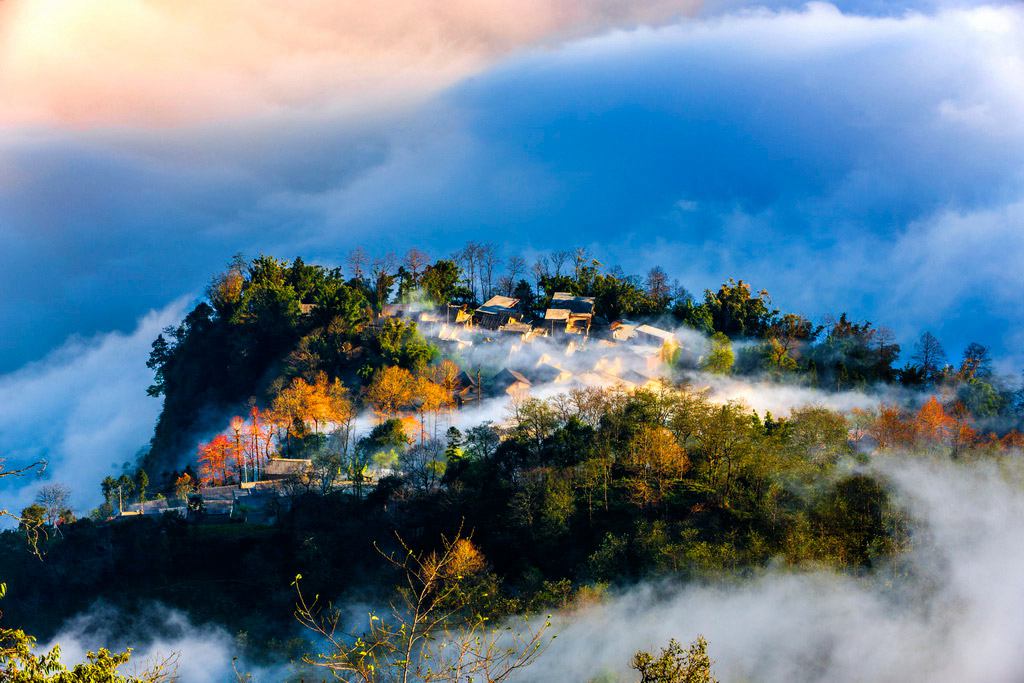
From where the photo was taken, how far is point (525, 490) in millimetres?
20734

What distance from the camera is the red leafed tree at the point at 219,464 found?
1032 inches

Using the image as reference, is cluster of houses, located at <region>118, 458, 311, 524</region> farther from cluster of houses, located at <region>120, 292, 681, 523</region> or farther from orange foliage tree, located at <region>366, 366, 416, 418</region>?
orange foliage tree, located at <region>366, 366, 416, 418</region>

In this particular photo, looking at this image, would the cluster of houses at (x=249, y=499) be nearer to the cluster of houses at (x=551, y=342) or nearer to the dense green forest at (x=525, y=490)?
the dense green forest at (x=525, y=490)

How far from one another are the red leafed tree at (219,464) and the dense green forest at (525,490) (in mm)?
192

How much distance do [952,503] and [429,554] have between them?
1151cm

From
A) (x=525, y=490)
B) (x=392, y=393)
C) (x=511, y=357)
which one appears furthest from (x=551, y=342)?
(x=525, y=490)

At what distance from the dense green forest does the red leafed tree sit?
0.19 metres

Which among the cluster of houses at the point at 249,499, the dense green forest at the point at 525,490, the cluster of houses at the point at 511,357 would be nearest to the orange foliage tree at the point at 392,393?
the dense green forest at the point at 525,490

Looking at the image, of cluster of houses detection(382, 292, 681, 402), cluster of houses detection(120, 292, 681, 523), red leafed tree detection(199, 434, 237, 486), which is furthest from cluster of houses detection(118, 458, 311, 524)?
cluster of houses detection(382, 292, 681, 402)

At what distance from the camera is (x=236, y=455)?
87.1ft

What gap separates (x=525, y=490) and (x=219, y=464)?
10.3m

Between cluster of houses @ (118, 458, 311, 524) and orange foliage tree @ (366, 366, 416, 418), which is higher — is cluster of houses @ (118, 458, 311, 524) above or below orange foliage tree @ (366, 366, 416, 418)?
below

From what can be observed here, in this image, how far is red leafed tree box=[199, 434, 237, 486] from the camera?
86.0 ft

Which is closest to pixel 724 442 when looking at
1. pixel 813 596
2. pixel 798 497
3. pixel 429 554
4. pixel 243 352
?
pixel 798 497
